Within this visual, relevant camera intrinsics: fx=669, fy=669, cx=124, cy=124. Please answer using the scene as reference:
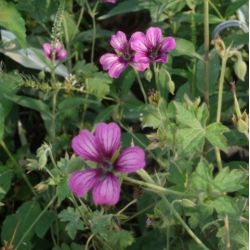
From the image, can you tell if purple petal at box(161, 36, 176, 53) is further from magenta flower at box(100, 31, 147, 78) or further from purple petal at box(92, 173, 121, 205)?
purple petal at box(92, 173, 121, 205)

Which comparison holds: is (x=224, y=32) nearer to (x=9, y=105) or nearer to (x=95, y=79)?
(x=95, y=79)

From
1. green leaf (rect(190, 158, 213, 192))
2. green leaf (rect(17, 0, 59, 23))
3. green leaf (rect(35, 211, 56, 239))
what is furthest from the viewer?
green leaf (rect(17, 0, 59, 23))

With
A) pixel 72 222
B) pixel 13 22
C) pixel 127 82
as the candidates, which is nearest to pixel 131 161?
pixel 72 222

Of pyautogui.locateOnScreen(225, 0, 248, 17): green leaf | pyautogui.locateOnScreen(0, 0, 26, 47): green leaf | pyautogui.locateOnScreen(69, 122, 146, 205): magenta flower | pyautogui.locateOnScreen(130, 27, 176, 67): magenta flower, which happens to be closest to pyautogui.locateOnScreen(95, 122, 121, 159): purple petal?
pyautogui.locateOnScreen(69, 122, 146, 205): magenta flower

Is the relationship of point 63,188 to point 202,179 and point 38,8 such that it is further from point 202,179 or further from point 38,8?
point 38,8

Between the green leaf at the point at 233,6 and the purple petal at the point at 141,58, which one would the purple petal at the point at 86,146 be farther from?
the green leaf at the point at 233,6

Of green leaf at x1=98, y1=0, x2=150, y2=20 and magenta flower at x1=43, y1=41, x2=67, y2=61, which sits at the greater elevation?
green leaf at x1=98, y1=0, x2=150, y2=20

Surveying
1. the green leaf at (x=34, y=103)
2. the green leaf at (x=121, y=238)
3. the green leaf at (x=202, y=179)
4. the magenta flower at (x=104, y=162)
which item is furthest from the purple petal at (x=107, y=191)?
the green leaf at (x=34, y=103)

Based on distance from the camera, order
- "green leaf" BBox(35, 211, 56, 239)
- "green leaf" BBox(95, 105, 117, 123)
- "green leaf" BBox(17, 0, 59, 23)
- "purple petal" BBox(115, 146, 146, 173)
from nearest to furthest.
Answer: "purple petal" BBox(115, 146, 146, 173) → "green leaf" BBox(35, 211, 56, 239) → "green leaf" BBox(95, 105, 117, 123) → "green leaf" BBox(17, 0, 59, 23)
